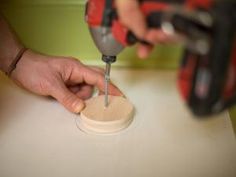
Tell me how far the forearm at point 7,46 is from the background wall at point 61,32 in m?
0.09

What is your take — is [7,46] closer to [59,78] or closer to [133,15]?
[59,78]

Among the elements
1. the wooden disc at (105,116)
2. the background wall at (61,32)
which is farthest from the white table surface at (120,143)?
the background wall at (61,32)

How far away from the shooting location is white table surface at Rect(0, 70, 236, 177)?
629 millimetres

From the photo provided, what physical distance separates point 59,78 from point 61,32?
17 centimetres

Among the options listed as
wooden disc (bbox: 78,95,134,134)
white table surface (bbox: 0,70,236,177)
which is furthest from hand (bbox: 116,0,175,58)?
wooden disc (bbox: 78,95,134,134)

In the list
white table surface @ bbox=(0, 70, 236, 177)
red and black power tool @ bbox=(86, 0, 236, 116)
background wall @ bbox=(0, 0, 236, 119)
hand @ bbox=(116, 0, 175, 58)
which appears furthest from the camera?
background wall @ bbox=(0, 0, 236, 119)

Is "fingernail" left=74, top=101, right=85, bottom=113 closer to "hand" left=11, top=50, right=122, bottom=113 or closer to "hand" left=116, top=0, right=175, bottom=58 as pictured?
"hand" left=11, top=50, right=122, bottom=113

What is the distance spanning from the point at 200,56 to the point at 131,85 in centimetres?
48

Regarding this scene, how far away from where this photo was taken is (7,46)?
2.64 ft

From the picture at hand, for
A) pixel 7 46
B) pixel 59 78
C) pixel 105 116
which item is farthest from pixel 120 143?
pixel 7 46

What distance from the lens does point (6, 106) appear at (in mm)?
784

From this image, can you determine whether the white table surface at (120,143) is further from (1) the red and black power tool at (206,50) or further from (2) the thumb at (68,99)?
(1) the red and black power tool at (206,50)

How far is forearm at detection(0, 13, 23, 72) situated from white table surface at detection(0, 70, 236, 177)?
0.07 m

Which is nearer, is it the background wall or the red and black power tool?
the red and black power tool
